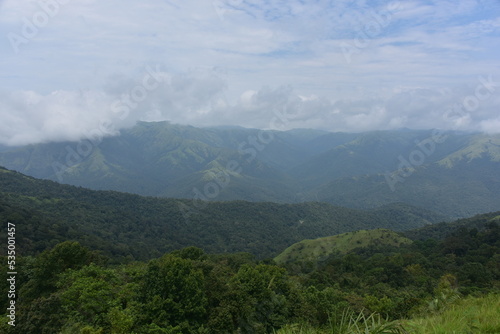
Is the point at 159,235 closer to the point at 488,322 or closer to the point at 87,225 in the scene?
the point at 87,225

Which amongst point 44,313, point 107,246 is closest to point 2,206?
point 107,246

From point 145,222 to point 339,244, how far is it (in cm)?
9148

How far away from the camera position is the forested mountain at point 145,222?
9599 cm

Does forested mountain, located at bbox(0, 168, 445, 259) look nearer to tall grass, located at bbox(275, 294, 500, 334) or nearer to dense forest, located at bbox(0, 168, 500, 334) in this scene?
dense forest, located at bbox(0, 168, 500, 334)

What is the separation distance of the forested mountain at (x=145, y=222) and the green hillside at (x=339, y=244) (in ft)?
91.7

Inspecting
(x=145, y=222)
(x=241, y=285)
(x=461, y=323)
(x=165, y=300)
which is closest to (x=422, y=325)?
(x=461, y=323)

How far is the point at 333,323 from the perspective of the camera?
192 inches

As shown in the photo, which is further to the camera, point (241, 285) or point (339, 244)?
point (339, 244)

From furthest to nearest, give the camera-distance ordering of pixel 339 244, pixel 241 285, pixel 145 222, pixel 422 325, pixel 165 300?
pixel 145 222 → pixel 339 244 → pixel 241 285 → pixel 165 300 → pixel 422 325

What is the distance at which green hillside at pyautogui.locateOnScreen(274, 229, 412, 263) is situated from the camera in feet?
328

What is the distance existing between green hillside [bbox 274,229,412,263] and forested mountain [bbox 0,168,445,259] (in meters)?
28.0

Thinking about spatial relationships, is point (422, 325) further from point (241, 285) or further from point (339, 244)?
point (339, 244)

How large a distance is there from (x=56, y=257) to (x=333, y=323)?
31966mm

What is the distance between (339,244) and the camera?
4245 inches
